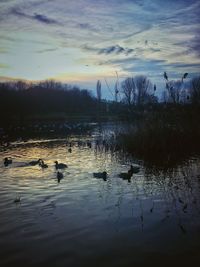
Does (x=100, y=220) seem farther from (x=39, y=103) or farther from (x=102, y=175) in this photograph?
(x=39, y=103)

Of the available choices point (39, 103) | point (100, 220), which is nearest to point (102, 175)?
point (100, 220)

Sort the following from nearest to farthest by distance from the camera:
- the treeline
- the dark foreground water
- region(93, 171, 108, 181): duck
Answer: the dark foreground water
region(93, 171, 108, 181): duck
the treeline

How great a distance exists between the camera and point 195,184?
12.7m

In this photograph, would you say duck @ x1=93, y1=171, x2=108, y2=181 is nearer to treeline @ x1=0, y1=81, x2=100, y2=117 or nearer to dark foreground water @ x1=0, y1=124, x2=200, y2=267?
dark foreground water @ x1=0, y1=124, x2=200, y2=267

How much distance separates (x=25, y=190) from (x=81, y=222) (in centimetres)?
433

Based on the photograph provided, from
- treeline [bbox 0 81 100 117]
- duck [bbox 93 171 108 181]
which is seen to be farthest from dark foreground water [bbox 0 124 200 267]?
treeline [bbox 0 81 100 117]

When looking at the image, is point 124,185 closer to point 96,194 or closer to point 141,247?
point 96,194

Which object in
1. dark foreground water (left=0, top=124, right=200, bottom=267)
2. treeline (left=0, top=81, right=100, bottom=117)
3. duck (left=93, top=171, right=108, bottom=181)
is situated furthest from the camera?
treeline (left=0, top=81, right=100, bottom=117)

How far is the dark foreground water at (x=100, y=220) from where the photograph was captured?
7.41 metres

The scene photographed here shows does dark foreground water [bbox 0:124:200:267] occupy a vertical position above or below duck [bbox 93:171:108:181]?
below

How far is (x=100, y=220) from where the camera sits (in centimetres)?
959

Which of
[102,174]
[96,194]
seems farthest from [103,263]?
[102,174]

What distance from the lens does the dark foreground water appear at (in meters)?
7.41

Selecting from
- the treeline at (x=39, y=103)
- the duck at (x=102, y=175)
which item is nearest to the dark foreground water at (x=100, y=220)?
the duck at (x=102, y=175)
